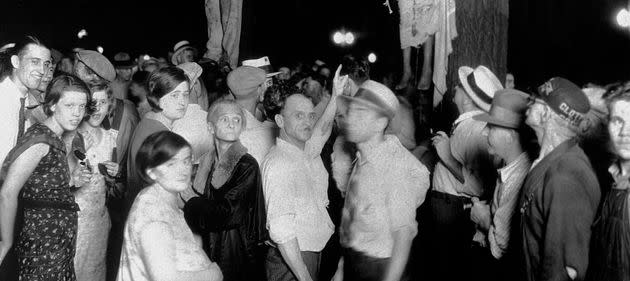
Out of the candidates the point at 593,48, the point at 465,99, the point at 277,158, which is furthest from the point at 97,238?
the point at 593,48

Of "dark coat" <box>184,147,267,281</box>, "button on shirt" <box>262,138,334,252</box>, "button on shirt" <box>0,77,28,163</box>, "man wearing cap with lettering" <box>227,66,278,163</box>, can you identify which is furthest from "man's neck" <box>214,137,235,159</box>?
"button on shirt" <box>0,77,28,163</box>

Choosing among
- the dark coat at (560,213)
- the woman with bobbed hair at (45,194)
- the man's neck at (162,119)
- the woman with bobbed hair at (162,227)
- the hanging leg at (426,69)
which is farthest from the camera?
the hanging leg at (426,69)

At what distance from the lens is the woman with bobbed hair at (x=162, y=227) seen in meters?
2.97

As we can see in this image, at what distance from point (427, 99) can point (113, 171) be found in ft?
11.6

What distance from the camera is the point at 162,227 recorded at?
9.82 feet

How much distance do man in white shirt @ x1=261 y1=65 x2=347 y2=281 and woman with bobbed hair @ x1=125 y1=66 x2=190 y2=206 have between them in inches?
27.0

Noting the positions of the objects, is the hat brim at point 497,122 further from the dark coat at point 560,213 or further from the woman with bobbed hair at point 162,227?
the woman with bobbed hair at point 162,227

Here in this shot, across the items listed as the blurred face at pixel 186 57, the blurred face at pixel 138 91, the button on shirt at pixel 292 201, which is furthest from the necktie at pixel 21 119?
the blurred face at pixel 186 57

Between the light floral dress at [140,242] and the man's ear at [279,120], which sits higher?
the man's ear at [279,120]

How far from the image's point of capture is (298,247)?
4.11 m

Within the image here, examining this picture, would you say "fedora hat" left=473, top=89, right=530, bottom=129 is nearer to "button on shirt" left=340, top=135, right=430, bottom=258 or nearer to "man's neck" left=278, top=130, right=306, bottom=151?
"button on shirt" left=340, top=135, right=430, bottom=258

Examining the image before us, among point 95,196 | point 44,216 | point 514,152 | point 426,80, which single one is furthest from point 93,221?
point 426,80

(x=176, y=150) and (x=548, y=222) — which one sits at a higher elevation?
(x=176, y=150)

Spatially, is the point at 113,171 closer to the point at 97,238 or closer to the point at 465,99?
the point at 97,238
